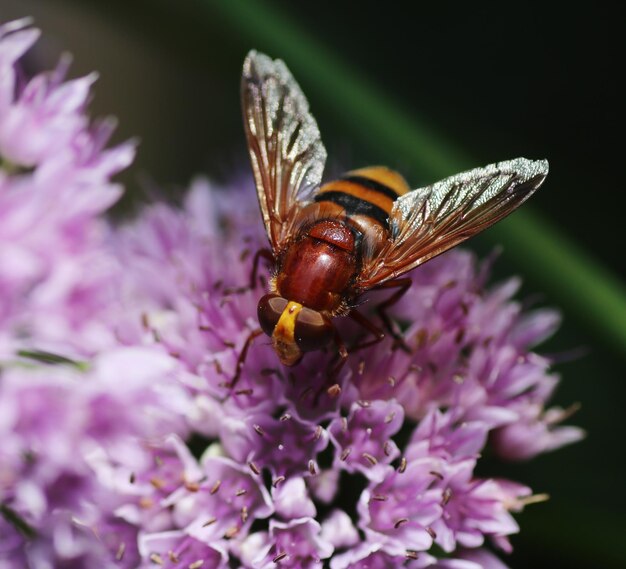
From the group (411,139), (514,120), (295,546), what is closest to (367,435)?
(295,546)

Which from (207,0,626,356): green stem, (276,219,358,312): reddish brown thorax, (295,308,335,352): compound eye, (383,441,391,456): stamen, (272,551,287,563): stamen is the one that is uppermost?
(207,0,626,356): green stem

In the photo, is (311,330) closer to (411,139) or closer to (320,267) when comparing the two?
(320,267)

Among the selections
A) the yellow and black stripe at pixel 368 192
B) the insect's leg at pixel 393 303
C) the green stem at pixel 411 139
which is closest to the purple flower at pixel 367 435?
the insect's leg at pixel 393 303

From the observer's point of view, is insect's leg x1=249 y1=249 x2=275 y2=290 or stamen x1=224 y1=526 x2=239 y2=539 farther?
insect's leg x1=249 y1=249 x2=275 y2=290

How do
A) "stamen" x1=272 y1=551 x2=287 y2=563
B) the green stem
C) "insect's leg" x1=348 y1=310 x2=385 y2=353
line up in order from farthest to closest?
the green stem
"insect's leg" x1=348 y1=310 x2=385 y2=353
"stamen" x1=272 y1=551 x2=287 y2=563

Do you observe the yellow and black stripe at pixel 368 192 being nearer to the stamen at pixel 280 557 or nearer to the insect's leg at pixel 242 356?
the insect's leg at pixel 242 356

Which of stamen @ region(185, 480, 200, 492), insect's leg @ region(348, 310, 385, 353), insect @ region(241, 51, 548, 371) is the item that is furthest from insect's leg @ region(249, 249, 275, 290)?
stamen @ region(185, 480, 200, 492)

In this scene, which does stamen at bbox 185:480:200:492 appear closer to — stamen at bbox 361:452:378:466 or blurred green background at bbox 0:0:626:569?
stamen at bbox 361:452:378:466
